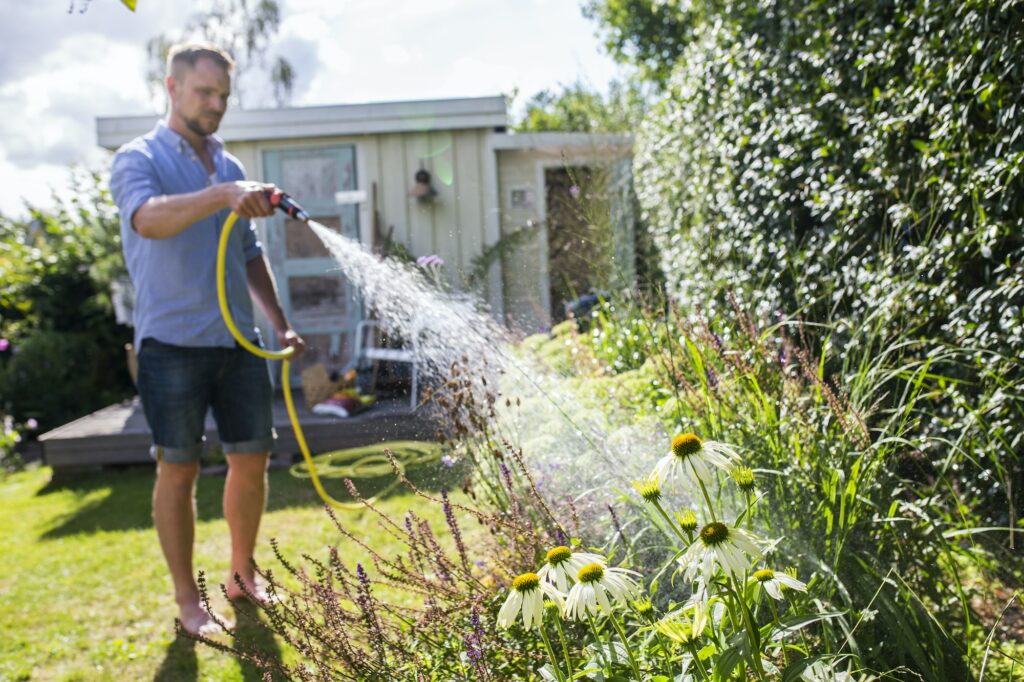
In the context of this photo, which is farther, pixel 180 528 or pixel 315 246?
pixel 315 246

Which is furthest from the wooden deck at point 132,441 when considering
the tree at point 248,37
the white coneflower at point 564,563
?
the tree at point 248,37

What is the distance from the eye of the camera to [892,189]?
254cm

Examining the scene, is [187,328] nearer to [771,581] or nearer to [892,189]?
[771,581]

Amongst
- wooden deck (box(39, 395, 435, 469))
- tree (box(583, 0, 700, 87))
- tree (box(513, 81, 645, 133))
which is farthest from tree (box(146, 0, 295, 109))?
wooden deck (box(39, 395, 435, 469))

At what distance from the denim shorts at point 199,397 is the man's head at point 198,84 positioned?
787 millimetres

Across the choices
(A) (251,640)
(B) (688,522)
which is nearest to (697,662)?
(B) (688,522)

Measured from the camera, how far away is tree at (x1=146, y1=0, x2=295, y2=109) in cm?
1858

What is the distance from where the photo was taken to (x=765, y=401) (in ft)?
6.08

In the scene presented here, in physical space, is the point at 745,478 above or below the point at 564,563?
above

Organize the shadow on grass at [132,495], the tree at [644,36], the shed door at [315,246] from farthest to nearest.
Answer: the tree at [644,36], the shed door at [315,246], the shadow on grass at [132,495]

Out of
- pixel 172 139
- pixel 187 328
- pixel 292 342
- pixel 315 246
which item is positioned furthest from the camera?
pixel 315 246

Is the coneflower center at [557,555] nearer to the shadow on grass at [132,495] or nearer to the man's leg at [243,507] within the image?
the man's leg at [243,507]

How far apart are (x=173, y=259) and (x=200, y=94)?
57 centimetres

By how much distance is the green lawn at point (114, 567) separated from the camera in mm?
2662
